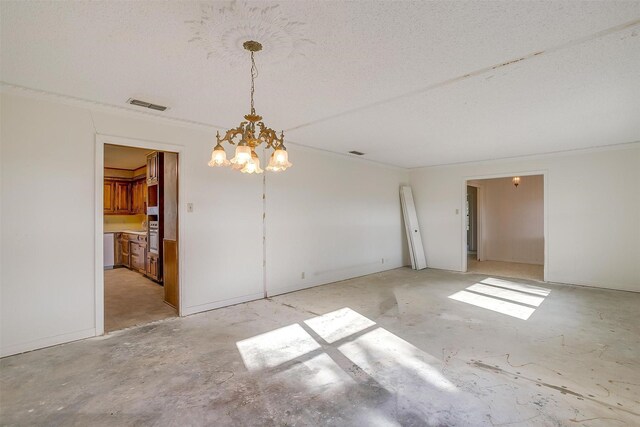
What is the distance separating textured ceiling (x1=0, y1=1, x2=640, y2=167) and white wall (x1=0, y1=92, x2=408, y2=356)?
39cm

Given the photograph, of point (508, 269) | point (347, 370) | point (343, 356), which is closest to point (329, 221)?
point (343, 356)

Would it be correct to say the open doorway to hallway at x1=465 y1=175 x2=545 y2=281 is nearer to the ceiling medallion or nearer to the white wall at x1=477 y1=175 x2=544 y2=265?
the white wall at x1=477 y1=175 x2=544 y2=265

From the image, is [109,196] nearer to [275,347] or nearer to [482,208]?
[275,347]

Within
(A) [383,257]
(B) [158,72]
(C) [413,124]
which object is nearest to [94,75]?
(B) [158,72]

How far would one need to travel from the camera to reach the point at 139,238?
260 inches

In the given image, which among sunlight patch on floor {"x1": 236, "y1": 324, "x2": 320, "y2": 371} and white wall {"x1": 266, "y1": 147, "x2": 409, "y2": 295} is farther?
white wall {"x1": 266, "y1": 147, "x2": 409, "y2": 295}

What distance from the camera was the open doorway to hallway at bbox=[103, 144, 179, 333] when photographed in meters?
4.16

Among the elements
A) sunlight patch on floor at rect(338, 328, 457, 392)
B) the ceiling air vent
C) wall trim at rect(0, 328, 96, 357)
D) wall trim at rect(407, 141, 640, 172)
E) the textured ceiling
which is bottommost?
sunlight patch on floor at rect(338, 328, 457, 392)

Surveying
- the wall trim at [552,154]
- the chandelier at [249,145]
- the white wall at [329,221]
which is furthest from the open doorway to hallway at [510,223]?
the chandelier at [249,145]

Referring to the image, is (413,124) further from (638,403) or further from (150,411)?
(150,411)

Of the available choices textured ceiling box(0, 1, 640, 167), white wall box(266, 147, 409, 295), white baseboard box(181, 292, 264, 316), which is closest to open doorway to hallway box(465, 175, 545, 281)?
white wall box(266, 147, 409, 295)

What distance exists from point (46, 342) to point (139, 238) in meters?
3.90

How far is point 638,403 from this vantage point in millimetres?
2072

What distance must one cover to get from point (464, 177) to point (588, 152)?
2069 millimetres
